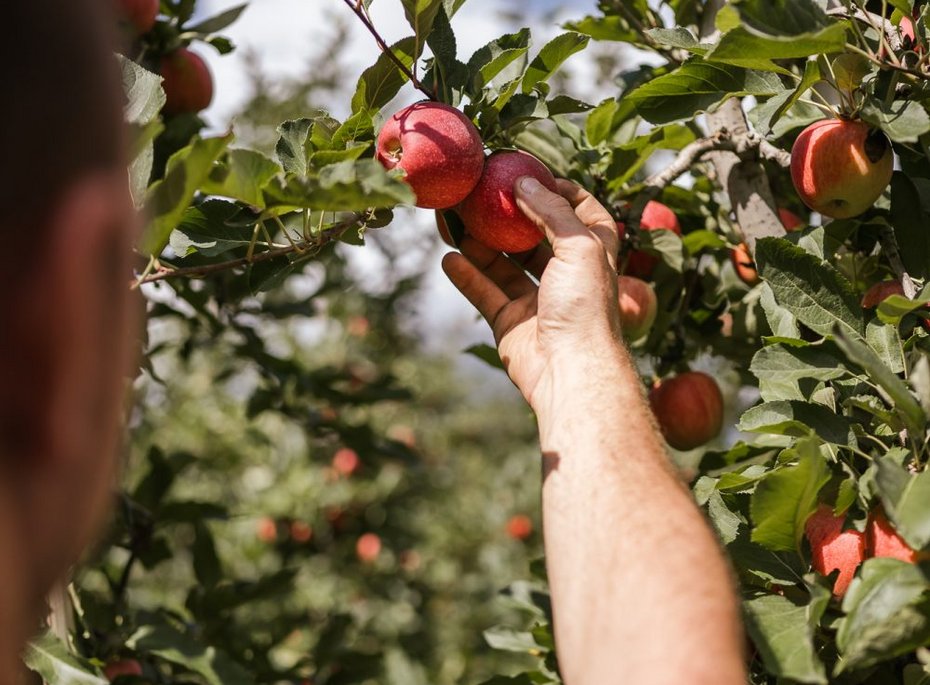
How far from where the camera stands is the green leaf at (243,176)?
3.34ft

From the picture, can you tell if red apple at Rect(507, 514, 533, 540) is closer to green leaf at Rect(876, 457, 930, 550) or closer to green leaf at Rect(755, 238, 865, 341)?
green leaf at Rect(755, 238, 865, 341)

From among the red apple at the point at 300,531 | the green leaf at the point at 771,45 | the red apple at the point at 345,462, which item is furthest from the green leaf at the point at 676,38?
the red apple at the point at 300,531

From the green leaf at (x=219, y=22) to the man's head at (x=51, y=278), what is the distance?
51.3 inches

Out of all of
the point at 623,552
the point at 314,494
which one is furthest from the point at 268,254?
the point at 314,494

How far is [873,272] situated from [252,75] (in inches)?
166

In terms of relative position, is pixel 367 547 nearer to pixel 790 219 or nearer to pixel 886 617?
pixel 790 219

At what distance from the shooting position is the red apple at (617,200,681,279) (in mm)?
1708

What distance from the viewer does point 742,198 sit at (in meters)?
1.62

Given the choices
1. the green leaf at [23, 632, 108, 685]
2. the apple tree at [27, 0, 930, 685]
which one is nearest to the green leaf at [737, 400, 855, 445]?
the apple tree at [27, 0, 930, 685]

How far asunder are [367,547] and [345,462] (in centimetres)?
37

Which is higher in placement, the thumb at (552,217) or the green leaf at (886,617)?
the thumb at (552,217)

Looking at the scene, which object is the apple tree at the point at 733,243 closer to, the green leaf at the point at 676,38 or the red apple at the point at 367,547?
the green leaf at the point at 676,38

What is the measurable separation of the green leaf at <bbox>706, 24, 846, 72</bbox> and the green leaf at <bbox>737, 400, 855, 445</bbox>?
438 millimetres

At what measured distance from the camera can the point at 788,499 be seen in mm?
1051
